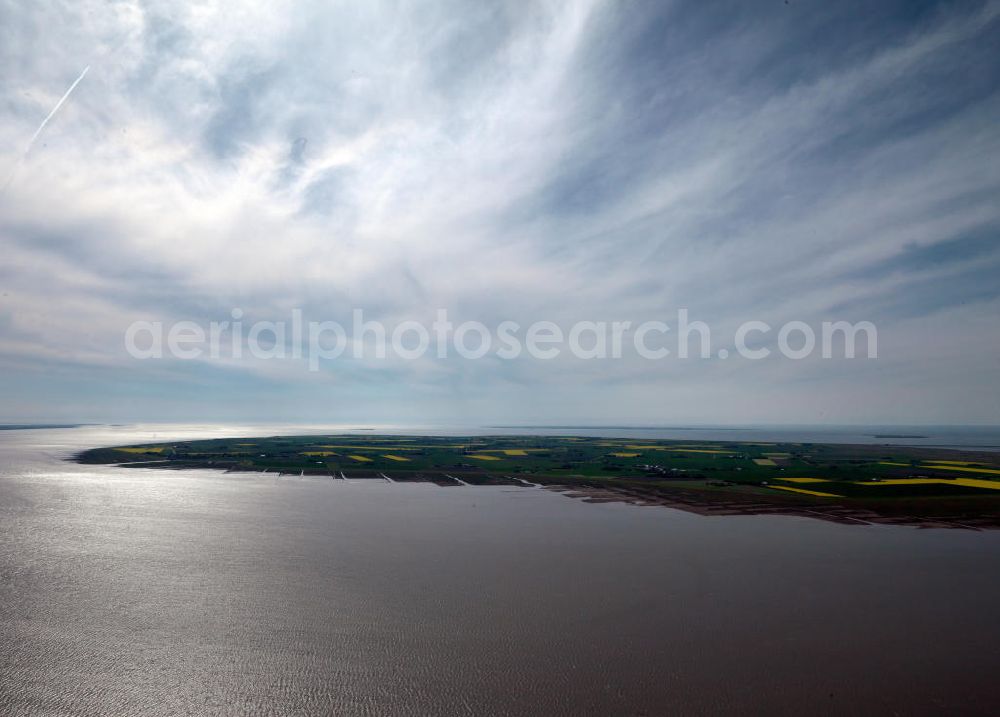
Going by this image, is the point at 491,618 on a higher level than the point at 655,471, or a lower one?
higher

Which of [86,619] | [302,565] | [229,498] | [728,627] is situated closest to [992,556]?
[728,627]

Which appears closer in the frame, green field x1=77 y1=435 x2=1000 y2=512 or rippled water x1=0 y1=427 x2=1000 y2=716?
rippled water x1=0 y1=427 x2=1000 y2=716

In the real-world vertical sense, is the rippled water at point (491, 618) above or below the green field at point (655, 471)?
above

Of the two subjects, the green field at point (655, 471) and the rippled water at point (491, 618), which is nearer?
the rippled water at point (491, 618)

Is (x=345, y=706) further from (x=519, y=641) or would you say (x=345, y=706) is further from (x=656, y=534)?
(x=656, y=534)

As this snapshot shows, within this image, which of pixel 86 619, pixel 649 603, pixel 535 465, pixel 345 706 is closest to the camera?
pixel 345 706

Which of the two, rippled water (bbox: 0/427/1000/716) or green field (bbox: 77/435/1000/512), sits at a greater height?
rippled water (bbox: 0/427/1000/716)

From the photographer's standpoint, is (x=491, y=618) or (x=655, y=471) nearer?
(x=491, y=618)

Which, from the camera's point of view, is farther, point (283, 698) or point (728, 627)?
point (728, 627)
